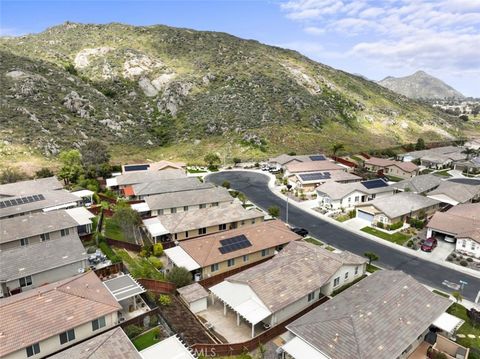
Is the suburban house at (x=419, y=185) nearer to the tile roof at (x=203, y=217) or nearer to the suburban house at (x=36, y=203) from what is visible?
the tile roof at (x=203, y=217)

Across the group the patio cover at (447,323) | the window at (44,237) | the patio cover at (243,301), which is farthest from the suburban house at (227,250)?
the patio cover at (447,323)

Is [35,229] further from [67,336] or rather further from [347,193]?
[347,193]

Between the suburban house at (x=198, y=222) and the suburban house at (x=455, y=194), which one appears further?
the suburban house at (x=455, y=194)

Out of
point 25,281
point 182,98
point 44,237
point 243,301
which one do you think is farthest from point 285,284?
point 182,98

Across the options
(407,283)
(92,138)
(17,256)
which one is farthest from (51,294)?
(92,138)

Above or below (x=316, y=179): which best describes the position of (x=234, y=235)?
below

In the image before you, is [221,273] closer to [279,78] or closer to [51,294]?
[51,294]
